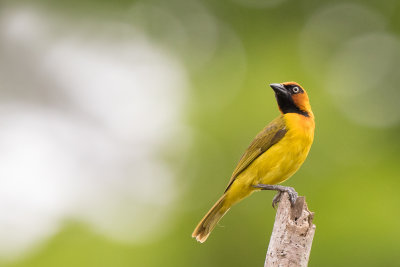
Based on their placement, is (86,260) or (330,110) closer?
(86,260)

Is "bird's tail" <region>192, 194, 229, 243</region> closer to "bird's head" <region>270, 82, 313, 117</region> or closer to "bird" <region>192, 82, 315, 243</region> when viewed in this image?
"bird" <region>192, 82, 315, 243</region>

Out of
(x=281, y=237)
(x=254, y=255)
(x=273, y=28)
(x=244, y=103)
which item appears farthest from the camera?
(x=273, y=28)

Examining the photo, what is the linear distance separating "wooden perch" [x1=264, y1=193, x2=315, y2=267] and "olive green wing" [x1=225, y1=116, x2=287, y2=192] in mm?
1555

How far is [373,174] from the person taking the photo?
10.1 m

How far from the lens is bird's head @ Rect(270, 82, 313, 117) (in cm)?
698

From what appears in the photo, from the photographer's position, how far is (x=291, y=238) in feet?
15.3

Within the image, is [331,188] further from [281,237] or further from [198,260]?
[281,237]

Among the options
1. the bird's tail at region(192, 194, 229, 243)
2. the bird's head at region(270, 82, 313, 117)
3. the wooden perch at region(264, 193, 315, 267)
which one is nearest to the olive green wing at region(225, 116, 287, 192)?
the bird's tail at region(192, 194, 229, 243)

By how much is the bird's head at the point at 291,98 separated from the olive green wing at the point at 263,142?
1.55 feet

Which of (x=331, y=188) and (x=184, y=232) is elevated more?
(x=331, y=188)

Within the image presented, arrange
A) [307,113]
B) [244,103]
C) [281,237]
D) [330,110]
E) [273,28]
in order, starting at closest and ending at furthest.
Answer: [281,237] < [307,113] < [244,103] < [330,110] < [273,28]

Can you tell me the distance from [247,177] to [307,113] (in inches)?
39.6

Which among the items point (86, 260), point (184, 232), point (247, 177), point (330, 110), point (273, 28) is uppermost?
point (273, 28)

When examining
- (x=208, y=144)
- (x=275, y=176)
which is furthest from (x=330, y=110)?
(x=275, y=176)
